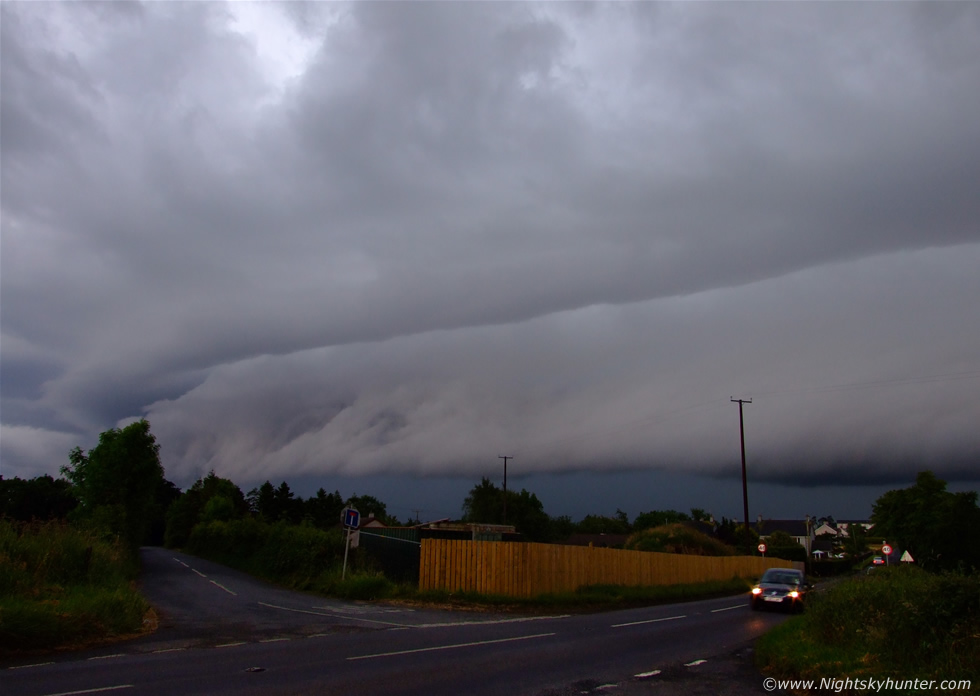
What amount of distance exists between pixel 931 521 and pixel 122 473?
5007 cm

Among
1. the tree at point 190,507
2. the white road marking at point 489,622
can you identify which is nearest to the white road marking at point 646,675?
the white road marking at point 489,622

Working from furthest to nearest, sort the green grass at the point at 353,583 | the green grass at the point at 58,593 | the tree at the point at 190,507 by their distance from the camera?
the tree at the point at 190,507 < the green grass at the point at 353,583 < the green grass at the point at 58,593

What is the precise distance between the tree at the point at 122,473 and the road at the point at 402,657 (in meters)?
22.4

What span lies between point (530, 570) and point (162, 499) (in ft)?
340

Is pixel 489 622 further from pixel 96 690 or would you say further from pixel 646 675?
pixel 96 690

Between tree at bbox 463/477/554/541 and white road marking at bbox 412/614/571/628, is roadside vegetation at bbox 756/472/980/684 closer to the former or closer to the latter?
white road marking at bbox 412/614/571/628

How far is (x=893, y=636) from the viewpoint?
9961 mm

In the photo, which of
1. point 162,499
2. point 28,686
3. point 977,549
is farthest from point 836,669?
point 162,499

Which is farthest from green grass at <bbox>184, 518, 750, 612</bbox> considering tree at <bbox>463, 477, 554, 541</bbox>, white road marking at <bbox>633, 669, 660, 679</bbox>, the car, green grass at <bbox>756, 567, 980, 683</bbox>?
tree at <bbox>463, 477, 554, 541</bbox>

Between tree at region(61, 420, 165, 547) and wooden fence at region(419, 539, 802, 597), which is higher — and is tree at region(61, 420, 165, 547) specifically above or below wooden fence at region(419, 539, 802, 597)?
above

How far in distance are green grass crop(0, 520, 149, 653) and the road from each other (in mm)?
865

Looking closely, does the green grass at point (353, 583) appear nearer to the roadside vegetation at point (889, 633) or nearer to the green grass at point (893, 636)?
the roadside vegetation at point (889, 633)

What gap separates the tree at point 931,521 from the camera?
138 ft

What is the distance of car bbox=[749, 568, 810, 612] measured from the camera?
23.7m
